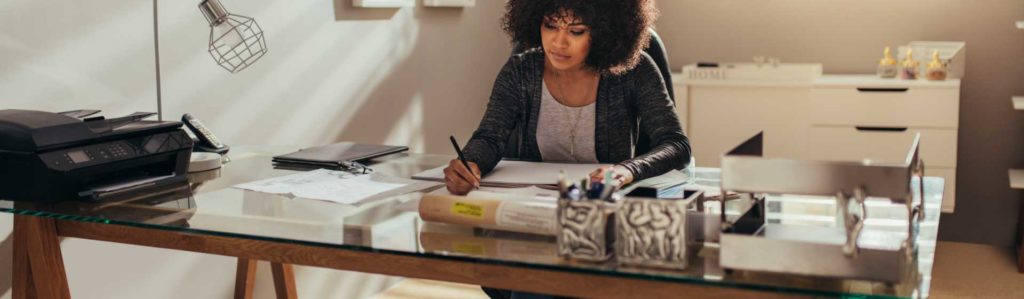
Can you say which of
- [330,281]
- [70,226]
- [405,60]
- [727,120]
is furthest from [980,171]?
[70,226]

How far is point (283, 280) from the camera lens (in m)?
2.97

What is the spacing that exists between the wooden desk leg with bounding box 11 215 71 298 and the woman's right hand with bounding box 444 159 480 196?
719 mm

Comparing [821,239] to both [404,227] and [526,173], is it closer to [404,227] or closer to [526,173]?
[404,227]

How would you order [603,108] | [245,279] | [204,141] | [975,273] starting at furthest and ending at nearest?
1. [975,273]
2. [245,279]
3. [603,108]
4. [204,141]

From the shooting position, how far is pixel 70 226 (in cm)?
191

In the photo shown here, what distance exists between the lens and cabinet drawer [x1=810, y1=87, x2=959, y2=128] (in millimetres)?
4293

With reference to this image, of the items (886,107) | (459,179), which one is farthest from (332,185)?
(886,107)

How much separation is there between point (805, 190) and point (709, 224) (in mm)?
179

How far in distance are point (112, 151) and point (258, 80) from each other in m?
1.17

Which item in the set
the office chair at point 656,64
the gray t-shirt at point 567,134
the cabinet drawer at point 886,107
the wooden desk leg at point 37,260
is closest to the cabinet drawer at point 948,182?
the cabinet drawer at point 886,107

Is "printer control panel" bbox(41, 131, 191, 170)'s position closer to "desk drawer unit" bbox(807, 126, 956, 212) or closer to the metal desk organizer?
the metal desk organizer

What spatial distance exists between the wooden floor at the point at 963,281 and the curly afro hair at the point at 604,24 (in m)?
1.38

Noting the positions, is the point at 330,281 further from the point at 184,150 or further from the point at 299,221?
the point at 299,221

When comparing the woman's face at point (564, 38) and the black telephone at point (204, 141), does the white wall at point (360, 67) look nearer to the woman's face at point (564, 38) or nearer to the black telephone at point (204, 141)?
the black telephone at point (204, 141)
